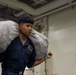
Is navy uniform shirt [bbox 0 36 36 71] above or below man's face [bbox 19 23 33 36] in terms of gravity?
below

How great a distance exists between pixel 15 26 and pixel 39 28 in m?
2.17

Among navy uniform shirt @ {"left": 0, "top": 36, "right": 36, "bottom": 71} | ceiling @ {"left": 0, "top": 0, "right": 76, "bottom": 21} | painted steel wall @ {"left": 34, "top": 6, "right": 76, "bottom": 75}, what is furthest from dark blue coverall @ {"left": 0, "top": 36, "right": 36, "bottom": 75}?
ceiling @ {"left": 0, "top": 0, "right": 76, "bottom": 21}

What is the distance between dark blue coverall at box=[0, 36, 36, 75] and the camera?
5.72 feet

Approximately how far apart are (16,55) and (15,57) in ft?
0.07

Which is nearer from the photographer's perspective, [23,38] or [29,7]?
[23,38]

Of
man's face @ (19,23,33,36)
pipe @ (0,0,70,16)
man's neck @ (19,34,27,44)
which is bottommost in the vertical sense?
man's neck @ (19,34,27,44)

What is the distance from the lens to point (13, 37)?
180cm

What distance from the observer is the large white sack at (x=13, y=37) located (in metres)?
1.72

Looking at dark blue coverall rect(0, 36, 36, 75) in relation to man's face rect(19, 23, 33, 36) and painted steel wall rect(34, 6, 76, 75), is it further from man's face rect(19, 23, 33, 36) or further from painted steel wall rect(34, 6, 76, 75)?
painted steel wall rect(34, 6, 76, 75)

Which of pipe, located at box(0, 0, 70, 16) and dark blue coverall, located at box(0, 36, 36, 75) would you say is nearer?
dark blue coverall, located at box(0, 36, 36, 75)

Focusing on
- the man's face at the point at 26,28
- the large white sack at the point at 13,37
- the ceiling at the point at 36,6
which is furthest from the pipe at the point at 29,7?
the man's face at the point at 26,28

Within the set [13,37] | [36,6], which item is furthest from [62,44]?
[13,37]

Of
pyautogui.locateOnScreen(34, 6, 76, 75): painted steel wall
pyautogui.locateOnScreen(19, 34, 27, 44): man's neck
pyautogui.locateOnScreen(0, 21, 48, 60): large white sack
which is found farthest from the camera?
pyautogui.locateOnScreen(34, 6, 76, 75): painted steel wall

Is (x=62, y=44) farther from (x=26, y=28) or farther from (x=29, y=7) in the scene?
(x=26, y=28)
